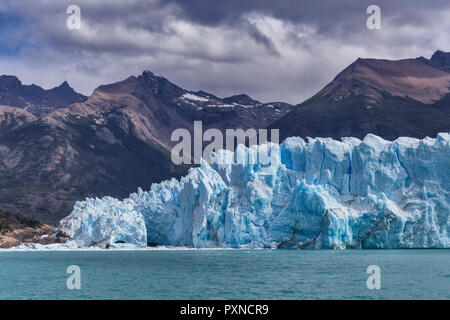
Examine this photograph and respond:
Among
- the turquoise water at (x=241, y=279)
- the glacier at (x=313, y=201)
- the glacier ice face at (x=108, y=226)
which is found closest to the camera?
the turquoise water at (x=241, y=279)

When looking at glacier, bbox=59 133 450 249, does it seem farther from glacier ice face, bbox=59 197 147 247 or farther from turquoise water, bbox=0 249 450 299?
→ turquoise water, bbox=0 249 450 299

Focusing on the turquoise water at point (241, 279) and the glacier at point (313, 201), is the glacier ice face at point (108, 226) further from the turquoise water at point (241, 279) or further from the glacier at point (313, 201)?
the turquoise water at point (241, 279)

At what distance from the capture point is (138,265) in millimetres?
53812

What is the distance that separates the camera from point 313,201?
218ft

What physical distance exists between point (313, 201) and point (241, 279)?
27.2m

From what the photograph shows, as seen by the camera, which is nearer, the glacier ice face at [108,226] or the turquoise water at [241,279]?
the turquoise water at [241,279]

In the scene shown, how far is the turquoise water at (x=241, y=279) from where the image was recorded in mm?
34125

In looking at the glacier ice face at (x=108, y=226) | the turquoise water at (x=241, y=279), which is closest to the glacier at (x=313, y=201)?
the glacier ice face at (x=108, y=226)

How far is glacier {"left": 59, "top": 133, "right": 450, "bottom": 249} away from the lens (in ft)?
217

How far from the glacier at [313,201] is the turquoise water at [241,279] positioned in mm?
9375

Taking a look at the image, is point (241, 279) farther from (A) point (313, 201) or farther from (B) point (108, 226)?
(B) point (108, 226)
